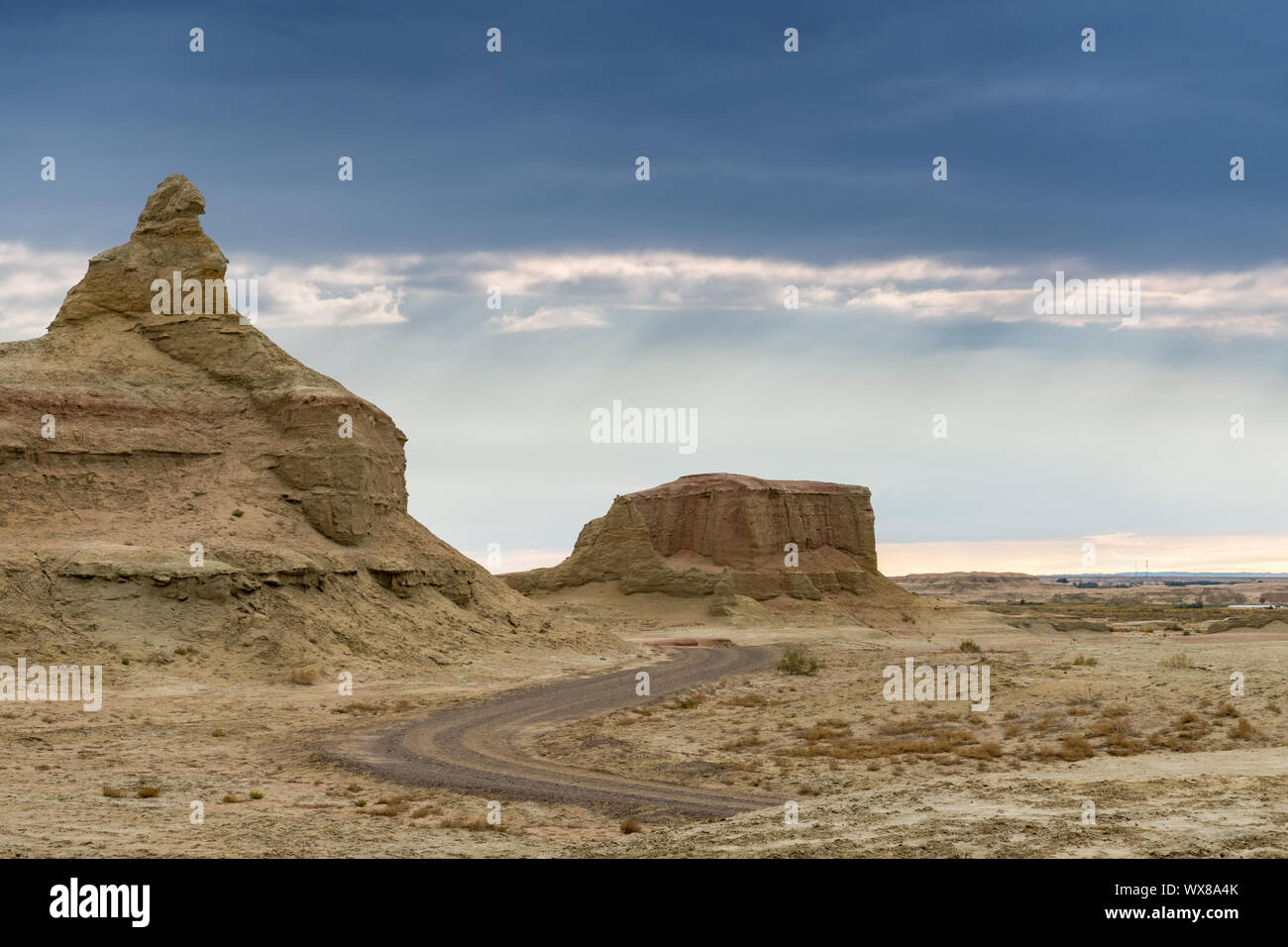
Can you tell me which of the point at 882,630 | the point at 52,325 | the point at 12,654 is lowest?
the point at 882,630

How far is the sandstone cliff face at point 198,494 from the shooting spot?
41000 mm

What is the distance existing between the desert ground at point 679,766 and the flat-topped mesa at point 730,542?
4719 centimetres

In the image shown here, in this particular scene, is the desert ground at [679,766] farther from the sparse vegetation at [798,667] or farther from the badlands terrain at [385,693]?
the sparse vegetation at [798,667]

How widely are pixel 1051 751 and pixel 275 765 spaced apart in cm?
1597

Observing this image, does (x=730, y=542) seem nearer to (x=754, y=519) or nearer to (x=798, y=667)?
(x=754, y=519)

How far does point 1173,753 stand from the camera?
70.6 ft

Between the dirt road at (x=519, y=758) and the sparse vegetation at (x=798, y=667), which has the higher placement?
the dirt road at (x=519, y=758)

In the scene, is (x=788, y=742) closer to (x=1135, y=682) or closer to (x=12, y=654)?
(x=1135, y=682)

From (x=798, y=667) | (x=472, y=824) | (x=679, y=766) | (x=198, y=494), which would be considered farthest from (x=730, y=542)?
(x=472, y=824)

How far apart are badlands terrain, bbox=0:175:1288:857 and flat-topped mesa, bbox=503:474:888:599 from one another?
36.6ft

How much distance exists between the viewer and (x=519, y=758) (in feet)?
80.9

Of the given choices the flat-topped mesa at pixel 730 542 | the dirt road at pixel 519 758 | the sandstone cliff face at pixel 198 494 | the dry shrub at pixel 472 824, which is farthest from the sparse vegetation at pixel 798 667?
the flat-topped mesa at pixel 730 542
